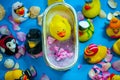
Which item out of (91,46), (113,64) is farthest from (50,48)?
(113,64)

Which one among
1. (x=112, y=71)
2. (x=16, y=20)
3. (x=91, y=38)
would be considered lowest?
(x=112, y=71)

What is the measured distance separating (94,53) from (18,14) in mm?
440

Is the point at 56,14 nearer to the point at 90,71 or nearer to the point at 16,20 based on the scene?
the point at 16,20

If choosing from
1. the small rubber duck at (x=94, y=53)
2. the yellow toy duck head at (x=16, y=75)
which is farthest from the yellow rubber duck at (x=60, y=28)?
the yellow toy duck head at (x=16, y=75)

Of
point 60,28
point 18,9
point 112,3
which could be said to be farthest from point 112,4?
point 18,9

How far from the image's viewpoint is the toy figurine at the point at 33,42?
55.6 inches

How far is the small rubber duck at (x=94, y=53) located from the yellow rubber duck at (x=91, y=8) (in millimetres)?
187

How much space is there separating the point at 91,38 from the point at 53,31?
237mm

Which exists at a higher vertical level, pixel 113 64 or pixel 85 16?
pixel 85 16

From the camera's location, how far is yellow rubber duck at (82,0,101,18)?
4.85 ft

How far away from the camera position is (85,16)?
61.1 inches

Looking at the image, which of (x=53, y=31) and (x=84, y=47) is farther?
(x=84, y=47)

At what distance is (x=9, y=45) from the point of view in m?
1.43

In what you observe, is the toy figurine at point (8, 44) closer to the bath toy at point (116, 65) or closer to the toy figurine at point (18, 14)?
the toy figurine at point (18, 14)
